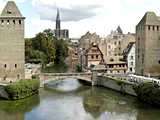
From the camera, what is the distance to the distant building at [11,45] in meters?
39.3

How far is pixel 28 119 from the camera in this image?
2669 centimetres

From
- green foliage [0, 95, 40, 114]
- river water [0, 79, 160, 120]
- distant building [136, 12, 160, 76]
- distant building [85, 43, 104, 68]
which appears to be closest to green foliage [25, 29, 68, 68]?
distant building [85, 43, 104, 68]

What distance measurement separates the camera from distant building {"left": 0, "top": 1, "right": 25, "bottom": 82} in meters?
39.3

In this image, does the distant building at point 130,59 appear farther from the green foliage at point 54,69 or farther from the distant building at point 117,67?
the green foliage at point 54,69

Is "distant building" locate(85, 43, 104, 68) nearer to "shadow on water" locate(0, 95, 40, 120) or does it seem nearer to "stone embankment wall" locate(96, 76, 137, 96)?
"stone embankment wall" locate(96, 76, 137, 96)

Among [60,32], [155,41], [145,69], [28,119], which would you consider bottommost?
[28,119]

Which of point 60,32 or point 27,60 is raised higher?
point 60,32

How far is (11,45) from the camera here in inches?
1551

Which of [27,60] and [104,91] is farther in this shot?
[27,60]

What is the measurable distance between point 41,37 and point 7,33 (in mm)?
28975

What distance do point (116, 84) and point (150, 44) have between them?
8.47 metres

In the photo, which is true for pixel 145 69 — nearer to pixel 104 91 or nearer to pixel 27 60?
pixel 104 91

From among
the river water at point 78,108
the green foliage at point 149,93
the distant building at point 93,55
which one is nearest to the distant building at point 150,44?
the river water at point 78,108

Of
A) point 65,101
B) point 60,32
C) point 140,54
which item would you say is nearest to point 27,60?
point 140,54
